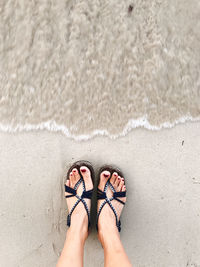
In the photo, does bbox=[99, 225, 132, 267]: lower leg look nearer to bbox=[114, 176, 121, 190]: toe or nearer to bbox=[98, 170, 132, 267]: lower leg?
bbox=[98, 170, 132, 267]: lower leg

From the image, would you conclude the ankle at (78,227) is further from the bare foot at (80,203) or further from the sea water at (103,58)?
the sea water at (103,58)

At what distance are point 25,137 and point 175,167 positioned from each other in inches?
26.4

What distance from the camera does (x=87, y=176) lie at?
1.05 m

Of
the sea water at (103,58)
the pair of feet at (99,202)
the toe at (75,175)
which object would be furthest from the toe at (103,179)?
the sea water at (103,58)

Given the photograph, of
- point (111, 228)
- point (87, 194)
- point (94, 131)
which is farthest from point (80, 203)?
point (94, 131)

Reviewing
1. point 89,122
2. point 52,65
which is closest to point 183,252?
point 89,122

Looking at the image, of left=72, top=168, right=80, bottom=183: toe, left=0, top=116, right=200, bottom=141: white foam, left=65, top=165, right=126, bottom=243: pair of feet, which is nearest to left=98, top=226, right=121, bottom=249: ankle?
left=65, top=165, right=126, bottom=243: pair of feet

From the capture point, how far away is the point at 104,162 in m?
1.06

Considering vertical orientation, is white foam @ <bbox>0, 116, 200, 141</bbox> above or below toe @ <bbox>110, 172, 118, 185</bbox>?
above

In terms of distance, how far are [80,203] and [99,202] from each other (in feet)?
0.28

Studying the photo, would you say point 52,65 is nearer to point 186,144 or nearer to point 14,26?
point 14,26

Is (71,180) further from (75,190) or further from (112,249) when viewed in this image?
(112,249)

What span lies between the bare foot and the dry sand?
0.05 m

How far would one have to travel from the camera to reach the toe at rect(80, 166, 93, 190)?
103 centimetres
